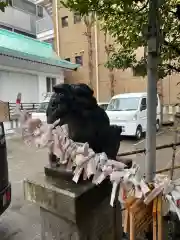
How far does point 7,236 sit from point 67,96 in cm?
214

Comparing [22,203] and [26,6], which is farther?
[26,6]

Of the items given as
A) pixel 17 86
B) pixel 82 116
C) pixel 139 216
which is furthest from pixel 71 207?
pixel 17 86

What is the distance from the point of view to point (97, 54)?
15.2m

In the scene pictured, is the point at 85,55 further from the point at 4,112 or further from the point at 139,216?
the point at 139,216

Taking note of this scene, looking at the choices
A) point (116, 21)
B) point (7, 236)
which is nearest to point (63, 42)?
point (116, 21)

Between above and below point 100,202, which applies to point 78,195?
above

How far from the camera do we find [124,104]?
9.67 m

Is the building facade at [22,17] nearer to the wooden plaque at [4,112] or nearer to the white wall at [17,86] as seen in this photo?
the white wall at [17,86]

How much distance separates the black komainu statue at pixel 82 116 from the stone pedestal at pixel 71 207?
0.28 m

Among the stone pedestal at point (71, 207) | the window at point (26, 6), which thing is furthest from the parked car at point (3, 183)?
the window at point (26, 6)

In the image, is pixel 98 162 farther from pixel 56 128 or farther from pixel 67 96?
pixel 67 96

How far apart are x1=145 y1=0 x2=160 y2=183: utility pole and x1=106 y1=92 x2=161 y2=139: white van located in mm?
6759

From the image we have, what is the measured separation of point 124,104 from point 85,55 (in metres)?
7.05

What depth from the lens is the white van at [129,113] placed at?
902 centimetres
